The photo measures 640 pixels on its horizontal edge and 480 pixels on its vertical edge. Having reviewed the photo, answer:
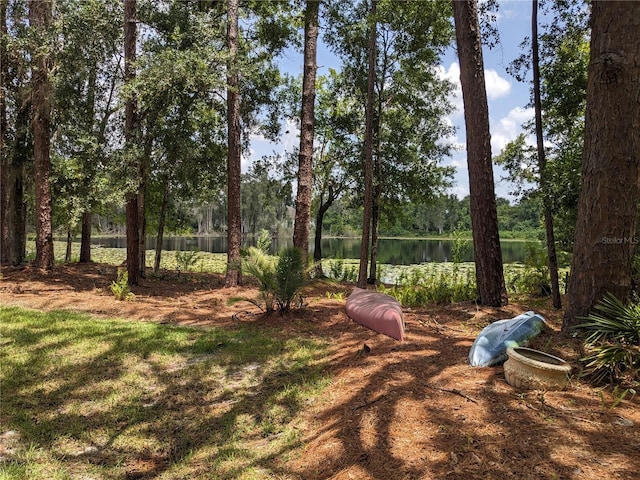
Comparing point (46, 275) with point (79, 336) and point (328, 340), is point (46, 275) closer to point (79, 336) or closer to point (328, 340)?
point (79, 336)

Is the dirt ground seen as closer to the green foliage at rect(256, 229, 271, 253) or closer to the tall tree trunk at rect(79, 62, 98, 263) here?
the green foliage at rect(256, 229, 271, 253)

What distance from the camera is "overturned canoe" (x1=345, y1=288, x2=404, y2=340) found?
4.80m

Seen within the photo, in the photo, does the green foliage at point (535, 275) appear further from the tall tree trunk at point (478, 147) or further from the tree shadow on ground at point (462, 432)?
the tree shadow on ground at point (462, 432)

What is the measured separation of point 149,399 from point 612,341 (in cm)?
398

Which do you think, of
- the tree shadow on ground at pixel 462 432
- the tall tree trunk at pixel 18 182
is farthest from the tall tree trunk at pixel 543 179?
the tall tree trunk at pixel 18 182

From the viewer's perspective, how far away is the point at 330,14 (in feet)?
38.3

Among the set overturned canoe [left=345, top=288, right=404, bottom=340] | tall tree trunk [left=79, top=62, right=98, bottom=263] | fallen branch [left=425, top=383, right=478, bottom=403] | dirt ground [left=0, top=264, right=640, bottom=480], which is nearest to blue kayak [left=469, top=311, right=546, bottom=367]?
dirt ground [left=0, top=264, right=640, bottom=480]

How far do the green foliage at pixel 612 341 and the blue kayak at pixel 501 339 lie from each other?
36 centimetres

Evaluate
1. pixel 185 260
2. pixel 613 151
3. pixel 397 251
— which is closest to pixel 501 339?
pixel 613 151

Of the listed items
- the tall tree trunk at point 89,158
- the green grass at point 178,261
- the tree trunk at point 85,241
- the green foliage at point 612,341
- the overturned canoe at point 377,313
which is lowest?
the green grass at point 178,261

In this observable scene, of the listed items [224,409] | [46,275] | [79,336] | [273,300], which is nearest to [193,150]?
[46,275]

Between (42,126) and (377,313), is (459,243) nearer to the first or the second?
(377,313)

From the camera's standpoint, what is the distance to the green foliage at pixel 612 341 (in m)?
2.88

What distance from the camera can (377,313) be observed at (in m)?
5.19
